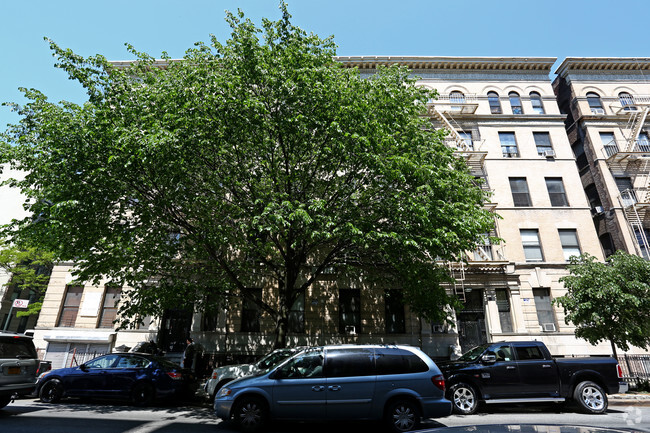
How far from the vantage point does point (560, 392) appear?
1045cm

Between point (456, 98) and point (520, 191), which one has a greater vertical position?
point (456, 98)

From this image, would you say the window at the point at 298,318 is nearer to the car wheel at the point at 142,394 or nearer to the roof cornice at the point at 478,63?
the car wheel at the point at 142,394

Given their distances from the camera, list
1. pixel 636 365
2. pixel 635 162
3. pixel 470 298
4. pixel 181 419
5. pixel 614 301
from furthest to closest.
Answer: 1. pixel 635 162
2. pixel 470 298
3. pixel 636 365
4. pixel 614 301
5. pixel 181 419

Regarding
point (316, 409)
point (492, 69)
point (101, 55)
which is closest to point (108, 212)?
point (101, 55)

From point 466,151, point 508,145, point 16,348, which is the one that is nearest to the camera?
point 16,348

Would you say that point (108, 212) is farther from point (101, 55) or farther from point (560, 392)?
point (560, 392)

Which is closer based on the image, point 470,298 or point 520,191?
point 470,298

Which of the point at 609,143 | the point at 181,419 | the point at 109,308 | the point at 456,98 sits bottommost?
the point at 181,419

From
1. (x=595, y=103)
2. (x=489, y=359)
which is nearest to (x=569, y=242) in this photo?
(x=595, y=103)

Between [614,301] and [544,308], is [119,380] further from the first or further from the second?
[544,308]

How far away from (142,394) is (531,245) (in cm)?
2133

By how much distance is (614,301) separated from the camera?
1457cm

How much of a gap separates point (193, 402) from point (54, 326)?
1274 cm

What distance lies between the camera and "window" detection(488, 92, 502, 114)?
983 inches
